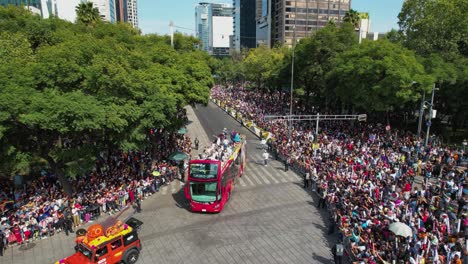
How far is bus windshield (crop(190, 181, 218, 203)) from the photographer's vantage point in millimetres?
18530

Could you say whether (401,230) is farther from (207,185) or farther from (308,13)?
(308,13)

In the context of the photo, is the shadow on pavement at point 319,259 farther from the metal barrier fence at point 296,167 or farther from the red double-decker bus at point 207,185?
the red double-decker bus at point 207,185

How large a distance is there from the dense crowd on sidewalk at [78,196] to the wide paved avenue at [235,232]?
825mm

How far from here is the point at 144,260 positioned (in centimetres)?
1470

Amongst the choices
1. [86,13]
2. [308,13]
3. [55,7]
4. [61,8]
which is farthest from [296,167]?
[308,13]

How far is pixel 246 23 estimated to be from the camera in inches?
7185

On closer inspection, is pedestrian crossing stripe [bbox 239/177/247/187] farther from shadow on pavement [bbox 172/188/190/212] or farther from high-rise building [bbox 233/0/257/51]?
high-rise building [bbox 233/0/257/51]

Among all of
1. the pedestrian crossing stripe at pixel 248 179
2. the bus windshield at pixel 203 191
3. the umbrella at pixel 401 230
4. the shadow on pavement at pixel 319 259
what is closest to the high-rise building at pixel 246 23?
the pedestrian crossing stripe at pixel 248 179

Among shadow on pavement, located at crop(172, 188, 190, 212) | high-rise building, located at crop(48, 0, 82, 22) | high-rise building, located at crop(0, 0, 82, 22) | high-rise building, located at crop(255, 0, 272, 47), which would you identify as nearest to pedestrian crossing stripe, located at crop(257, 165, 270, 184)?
shadow on pavement, located at crop(172, 188, 190, 212)

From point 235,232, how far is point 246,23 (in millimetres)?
178555

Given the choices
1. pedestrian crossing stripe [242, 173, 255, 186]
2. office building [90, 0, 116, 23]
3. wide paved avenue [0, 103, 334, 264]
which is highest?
office building [90, 0, 116, 23]

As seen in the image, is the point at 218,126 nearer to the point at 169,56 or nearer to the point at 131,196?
the point at 169,56

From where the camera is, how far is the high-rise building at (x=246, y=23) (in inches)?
7062

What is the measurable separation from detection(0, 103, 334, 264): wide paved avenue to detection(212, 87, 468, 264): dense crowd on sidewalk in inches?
56.3
